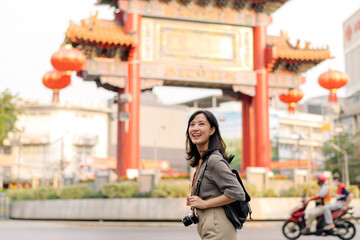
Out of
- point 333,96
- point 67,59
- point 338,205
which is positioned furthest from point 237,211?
point 333,96

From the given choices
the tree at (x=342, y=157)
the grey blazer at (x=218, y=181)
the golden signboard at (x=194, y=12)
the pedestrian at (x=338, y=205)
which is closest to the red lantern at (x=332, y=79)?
the golden signboard at (x=194, y=12)

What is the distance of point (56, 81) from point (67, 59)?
2174mm

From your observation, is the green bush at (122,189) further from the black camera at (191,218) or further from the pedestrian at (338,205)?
the black camera at (191,218)

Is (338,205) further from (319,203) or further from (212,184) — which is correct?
(212,184)

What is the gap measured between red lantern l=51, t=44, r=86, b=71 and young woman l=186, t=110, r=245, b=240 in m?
14.7

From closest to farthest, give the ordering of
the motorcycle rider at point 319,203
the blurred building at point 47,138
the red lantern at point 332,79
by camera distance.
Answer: the motorcycle rider at point 319,203 → the red lantern at point 332,79 → the blurred building at point 47,138

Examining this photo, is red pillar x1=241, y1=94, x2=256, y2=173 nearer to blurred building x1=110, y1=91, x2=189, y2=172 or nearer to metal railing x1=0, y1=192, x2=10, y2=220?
metal railing x1=0, y1=192, x2=10, y2=220

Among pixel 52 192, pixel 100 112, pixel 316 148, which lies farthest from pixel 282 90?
pixel 316 148

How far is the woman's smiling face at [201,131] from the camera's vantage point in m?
3.91

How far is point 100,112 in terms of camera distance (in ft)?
200

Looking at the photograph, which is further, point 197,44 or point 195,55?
point 197,44

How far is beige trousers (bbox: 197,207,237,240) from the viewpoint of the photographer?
12.1ft

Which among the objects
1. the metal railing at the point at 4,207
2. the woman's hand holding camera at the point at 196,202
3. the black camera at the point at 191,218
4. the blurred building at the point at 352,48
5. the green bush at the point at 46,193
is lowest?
the metal railing at the point at 4,207

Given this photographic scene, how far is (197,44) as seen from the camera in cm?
2248
